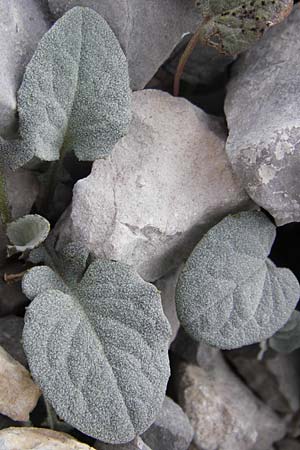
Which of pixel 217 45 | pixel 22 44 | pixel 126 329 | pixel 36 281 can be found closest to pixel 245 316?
pixel 126 329

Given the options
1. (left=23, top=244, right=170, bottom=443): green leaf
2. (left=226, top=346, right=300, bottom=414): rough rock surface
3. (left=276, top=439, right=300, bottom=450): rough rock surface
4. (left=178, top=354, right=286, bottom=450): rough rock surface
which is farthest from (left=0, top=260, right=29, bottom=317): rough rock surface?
(left=276, top=439, right=300, bottom=450): rough rock surface

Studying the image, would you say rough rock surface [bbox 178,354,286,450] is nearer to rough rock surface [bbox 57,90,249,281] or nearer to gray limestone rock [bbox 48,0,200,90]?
rough rock surface [bbox 57,90,249,281]

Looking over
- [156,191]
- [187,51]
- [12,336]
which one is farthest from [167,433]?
[187,51]

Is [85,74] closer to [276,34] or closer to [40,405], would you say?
[276,34]

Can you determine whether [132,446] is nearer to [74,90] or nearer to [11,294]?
[11,294]

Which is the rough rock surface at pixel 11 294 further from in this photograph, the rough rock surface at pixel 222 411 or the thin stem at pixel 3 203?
the rough rock surface at pixel 222 411

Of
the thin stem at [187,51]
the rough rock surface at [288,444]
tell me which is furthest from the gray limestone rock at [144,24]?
the rough rock surface at [288,444]
